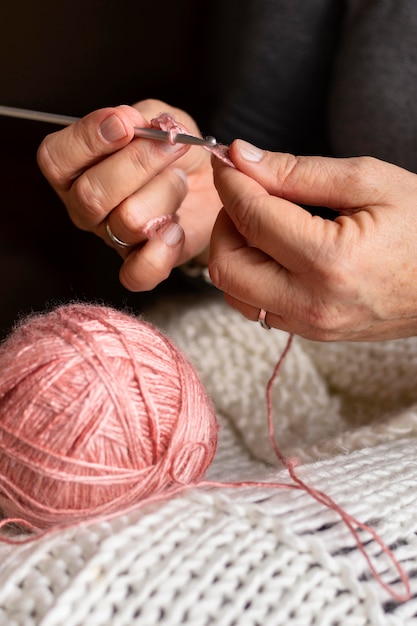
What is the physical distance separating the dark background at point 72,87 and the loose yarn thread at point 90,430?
1.66 ft

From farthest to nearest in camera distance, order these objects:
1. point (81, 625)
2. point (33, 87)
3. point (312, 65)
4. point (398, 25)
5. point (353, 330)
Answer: point (33, 87), point (312, 65), point (398, 25), point (353, 330), point (81, 625)

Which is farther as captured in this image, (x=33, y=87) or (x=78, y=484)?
(x=33, y=87)

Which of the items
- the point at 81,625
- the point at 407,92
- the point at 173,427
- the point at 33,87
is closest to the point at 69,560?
the point at 81,625

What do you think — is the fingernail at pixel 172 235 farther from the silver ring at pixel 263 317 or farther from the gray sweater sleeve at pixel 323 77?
the gray sweater sleeve at pixel 323 77

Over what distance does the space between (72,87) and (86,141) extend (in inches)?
16.7

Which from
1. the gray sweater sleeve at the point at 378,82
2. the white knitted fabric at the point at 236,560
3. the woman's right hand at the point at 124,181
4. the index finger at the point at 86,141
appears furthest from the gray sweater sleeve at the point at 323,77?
the white knitted fabric at the point at 236,560

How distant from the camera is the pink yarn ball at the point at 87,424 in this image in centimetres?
63

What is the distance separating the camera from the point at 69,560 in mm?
565

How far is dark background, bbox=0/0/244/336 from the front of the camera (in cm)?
114

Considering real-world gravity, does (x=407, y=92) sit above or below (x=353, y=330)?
above

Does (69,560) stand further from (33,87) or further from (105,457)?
(33,87)

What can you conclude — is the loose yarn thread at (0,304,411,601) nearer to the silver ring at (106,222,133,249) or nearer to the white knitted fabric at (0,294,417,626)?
the white knitted fabric at (0,294,417,626)

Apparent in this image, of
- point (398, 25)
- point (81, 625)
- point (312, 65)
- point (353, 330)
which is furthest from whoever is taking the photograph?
point (312, 65)

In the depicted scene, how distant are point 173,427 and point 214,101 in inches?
25.8
